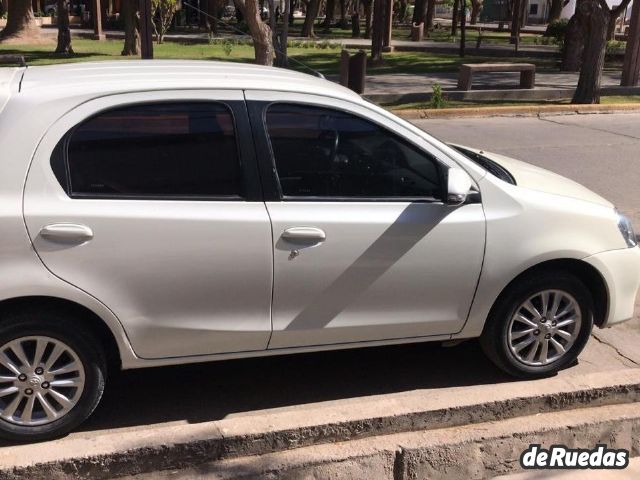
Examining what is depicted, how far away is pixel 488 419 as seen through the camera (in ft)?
12.4

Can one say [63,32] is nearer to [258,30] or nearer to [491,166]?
[258,30]

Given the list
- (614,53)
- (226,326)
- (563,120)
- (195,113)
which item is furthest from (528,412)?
(614,53)

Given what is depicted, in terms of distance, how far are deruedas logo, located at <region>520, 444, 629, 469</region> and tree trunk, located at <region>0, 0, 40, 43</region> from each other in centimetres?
3084

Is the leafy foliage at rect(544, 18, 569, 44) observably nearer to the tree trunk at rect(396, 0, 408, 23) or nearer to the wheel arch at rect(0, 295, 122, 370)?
the tree trunk at rect(396, 0, 408, 23)

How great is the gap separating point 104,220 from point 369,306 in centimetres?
Result: 132

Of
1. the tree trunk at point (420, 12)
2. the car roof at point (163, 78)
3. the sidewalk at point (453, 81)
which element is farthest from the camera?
the tree trunk at point (420, 12)

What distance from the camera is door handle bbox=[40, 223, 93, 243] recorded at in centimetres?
318

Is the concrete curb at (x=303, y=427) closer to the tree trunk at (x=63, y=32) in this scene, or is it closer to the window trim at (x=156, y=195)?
the window trim at (x=156, y=195)

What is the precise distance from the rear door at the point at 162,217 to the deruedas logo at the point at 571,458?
1407 millimetres

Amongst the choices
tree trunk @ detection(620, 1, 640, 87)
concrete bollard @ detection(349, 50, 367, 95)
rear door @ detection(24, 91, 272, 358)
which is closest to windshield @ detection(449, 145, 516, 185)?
rear door @ detection(24, 91, 272, 358)

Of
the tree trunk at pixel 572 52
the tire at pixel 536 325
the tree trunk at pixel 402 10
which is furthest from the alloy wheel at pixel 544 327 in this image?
the tree trunk at pixel 402 10

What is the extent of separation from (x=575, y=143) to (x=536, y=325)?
354 inches

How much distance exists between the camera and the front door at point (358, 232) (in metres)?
3.58

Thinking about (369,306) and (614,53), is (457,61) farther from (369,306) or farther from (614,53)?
(369,306)
